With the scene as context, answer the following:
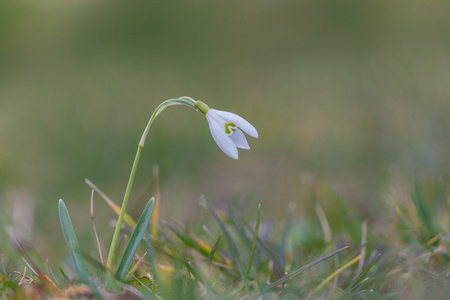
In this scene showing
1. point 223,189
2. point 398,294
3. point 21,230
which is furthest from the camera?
point 223,189

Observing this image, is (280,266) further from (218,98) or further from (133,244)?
(218,98)

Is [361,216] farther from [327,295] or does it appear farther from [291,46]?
[291,46]

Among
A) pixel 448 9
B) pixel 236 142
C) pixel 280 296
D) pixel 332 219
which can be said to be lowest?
pixel 332 219

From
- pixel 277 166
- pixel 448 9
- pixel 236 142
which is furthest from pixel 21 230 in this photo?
pixel 448 9

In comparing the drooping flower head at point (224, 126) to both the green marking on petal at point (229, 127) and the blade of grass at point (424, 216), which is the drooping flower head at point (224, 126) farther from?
the blade of grass at point (424, 216)

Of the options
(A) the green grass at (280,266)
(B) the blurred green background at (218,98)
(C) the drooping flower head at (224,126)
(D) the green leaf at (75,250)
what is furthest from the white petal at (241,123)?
(B) the blurred green background at (218,98)

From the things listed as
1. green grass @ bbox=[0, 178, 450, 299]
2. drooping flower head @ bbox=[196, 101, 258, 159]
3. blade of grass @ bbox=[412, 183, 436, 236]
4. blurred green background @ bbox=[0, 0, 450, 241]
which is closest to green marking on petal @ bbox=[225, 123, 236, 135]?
drooping flower head @ bbox=[196, 101, 258, 159]

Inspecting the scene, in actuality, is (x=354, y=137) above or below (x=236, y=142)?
below

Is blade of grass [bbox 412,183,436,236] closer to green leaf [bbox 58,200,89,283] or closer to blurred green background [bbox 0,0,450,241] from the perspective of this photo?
blurred green background [bbox 0,0,450,241]
